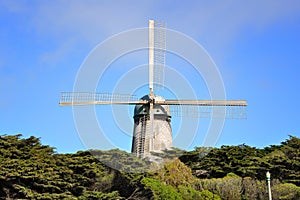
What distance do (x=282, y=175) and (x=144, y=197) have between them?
27.7 feet

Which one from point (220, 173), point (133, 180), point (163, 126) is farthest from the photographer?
point (163, 126)

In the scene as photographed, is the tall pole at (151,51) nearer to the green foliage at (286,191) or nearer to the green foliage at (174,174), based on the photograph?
the green foliage at (174,174)

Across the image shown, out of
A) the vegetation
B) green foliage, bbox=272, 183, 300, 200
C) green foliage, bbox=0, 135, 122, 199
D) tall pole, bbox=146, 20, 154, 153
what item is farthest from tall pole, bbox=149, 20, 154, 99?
green foliage, bbox=272, 183, 300, 200

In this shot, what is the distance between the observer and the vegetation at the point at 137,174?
24.5 meters

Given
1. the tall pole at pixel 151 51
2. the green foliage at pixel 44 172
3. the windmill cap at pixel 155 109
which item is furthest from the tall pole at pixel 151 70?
the green foliage at pixel 44 172

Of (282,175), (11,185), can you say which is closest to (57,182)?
(11,185)

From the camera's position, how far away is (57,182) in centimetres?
2497

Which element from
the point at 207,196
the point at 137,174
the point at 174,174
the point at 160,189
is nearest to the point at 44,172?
the point at 137,174

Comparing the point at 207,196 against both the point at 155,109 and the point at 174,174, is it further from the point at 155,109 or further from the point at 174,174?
the point at 155,109

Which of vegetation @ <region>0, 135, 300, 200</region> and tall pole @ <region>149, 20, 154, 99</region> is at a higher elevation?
tall pole @ <region>149, 20, 154, 99</region>

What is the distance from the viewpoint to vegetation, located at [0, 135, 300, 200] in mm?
24484

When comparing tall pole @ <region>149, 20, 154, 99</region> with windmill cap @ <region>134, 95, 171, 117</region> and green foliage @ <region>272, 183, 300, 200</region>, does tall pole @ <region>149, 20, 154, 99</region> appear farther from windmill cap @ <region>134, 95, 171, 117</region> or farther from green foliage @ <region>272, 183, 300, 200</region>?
green foliage @ <region>272, 183, 300, 200</region>

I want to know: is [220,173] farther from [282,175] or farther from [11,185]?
[11,185]

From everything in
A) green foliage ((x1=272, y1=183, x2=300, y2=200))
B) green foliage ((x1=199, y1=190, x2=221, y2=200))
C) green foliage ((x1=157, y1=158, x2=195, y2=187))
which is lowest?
green foliage ((x1=199, y1=190, x2=221, y2=200))
